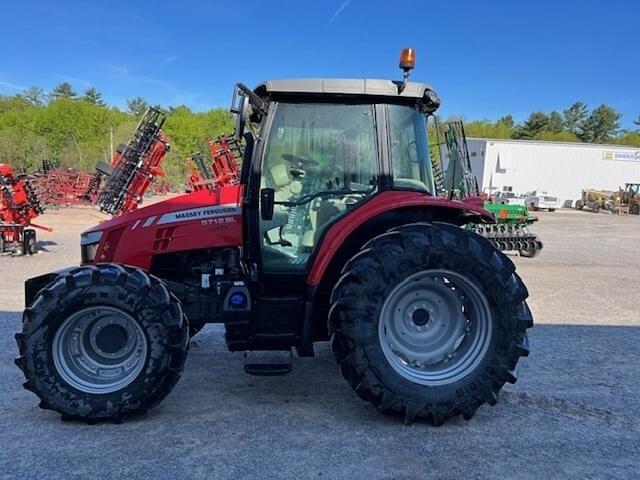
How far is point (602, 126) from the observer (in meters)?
74.9

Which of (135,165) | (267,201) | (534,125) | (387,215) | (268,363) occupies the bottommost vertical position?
(268,363)

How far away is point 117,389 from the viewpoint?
343cm

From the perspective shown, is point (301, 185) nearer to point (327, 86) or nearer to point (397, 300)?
point (327, 86)

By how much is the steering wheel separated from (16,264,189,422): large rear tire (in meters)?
1.28

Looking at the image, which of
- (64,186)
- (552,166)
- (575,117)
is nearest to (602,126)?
(575,117)

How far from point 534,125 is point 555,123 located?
3781mm

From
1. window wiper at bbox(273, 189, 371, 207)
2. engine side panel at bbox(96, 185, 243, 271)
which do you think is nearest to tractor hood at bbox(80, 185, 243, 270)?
engine side panel at bbox(96, 185, 243, 271)

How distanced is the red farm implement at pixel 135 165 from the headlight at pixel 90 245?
970cm

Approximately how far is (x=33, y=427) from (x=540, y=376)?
13.1ft

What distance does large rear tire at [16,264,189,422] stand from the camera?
3342 mm

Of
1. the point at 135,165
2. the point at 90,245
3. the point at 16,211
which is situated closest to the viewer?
the point at 90,245

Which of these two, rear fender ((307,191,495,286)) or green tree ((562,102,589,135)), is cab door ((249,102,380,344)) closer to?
rear fender ((307,191,495,286))

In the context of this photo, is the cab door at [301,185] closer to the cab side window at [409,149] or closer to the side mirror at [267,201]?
the side mirror at [267,201]

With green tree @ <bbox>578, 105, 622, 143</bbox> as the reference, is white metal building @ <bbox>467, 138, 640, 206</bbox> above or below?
below
